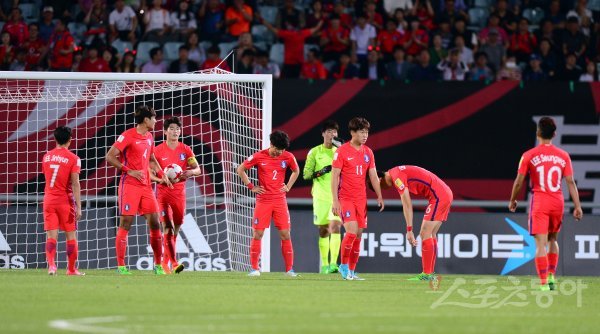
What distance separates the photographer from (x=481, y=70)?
69.8 feet

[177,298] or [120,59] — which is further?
[120,59]

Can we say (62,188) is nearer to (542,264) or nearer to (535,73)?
(542,264)

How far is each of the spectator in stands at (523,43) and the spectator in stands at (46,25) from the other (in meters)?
8.58

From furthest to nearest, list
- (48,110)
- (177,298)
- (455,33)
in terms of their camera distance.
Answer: (455,33)
(48,110)
(177,298)

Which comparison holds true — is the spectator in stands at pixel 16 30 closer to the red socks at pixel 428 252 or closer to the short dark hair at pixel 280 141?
the short dark hair at pixel 280 141

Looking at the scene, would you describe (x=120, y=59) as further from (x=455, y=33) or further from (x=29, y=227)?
A: (x=455, y=33)

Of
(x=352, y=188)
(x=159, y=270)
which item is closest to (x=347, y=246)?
(x=352, y=188)

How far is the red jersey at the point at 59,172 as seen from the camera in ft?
47.9

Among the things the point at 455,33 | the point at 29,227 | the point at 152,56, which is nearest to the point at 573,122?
the point at 455,33

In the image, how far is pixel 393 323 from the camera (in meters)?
8.95

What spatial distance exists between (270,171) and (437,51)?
7.35m

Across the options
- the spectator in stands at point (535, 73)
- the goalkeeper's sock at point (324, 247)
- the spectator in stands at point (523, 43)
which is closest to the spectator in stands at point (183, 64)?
the goalkeeper's sock at point (324, 247)

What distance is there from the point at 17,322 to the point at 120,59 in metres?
12.3

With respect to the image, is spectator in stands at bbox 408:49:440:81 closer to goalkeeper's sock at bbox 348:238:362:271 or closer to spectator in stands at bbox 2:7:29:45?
goalkeeper's sock at bbox 348:238:362:271
